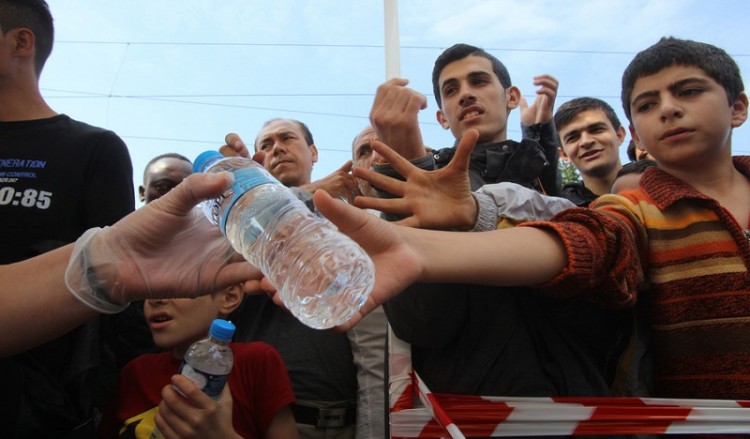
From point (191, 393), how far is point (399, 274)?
2.61ft

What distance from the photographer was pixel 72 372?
1605mm

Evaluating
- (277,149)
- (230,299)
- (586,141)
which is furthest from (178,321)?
(586,141)

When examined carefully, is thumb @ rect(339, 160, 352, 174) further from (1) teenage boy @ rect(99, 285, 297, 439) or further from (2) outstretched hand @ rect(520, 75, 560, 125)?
(2) outstretched hand @ rect(520, 75, 560, 125)

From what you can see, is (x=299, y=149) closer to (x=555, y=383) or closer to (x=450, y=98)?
(x=450, y=98)

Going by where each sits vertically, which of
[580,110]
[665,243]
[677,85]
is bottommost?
[665,243]

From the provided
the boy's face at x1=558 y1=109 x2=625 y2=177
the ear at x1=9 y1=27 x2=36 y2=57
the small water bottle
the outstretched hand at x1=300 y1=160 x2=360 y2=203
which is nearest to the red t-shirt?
the small water bottle

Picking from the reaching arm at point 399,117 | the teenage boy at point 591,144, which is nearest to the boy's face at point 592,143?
the teenage boy at point 591,144

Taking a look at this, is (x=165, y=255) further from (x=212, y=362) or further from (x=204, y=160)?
(x=212, y=362)

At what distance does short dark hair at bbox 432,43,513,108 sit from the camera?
2891 mm

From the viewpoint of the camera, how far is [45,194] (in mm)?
1911

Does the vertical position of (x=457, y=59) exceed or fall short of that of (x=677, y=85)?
it exceeds it

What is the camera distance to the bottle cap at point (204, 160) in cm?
136

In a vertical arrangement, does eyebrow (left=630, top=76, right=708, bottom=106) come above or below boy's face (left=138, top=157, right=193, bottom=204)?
above

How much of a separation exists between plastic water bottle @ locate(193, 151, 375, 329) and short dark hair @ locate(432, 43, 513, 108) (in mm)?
1846
